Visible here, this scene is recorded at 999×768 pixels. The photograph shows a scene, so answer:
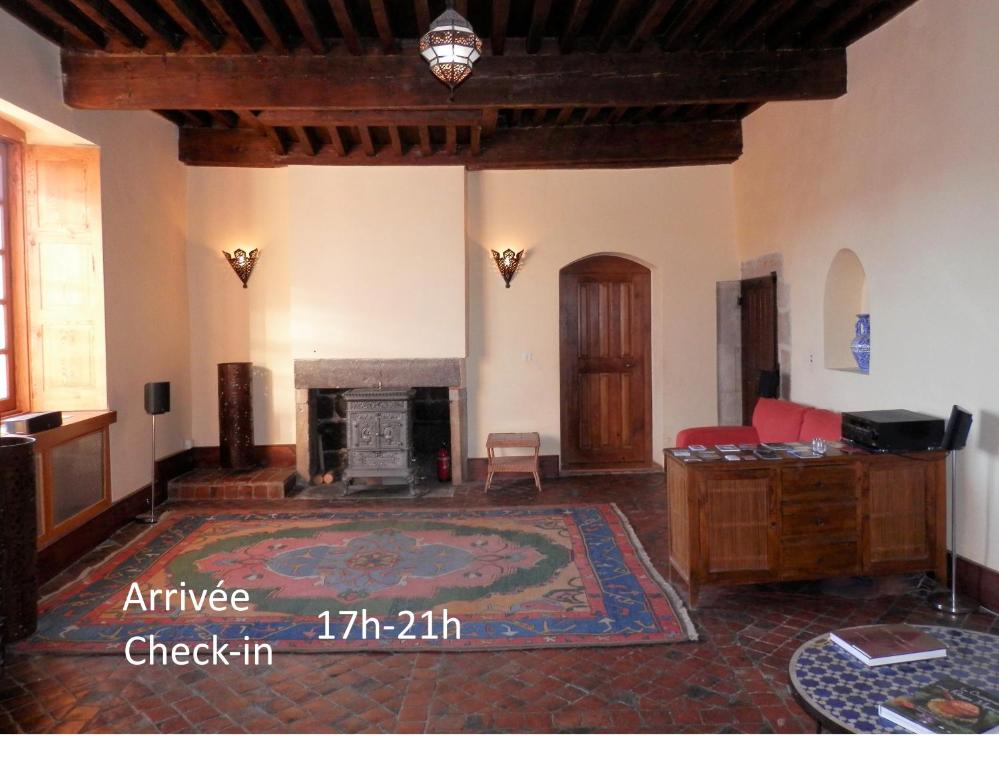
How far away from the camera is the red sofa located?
548 cm

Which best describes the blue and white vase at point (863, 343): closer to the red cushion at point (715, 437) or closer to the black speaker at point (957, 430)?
the red cushion at point (715, 437)

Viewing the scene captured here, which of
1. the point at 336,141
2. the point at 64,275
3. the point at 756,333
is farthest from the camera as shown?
the point at 756,333

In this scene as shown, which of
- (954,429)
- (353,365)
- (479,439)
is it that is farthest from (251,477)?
(954,429)

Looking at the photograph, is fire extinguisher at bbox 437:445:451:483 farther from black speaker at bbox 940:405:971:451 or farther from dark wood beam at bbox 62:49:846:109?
black speaker at bbox 940:405:971:451

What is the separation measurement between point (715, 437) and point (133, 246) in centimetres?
552

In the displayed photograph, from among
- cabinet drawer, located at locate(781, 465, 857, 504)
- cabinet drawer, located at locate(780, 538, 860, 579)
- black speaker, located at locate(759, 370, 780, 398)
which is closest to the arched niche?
black speaker, located at locate(759, 370, 780, 398)

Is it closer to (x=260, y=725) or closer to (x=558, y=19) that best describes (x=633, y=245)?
(x=558, y=19)

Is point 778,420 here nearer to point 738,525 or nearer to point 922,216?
point 922,216

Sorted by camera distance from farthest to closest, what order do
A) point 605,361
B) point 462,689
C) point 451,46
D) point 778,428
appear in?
point 605,361
point 778,428
point 451,46
point 462,689

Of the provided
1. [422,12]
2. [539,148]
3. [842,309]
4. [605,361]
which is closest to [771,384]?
[842,309]

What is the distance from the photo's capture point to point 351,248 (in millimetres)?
7609

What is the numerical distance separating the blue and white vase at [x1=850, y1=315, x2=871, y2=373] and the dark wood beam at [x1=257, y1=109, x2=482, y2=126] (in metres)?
3.60

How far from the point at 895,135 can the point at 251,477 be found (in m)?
6.36

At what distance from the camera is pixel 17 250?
5.62m
